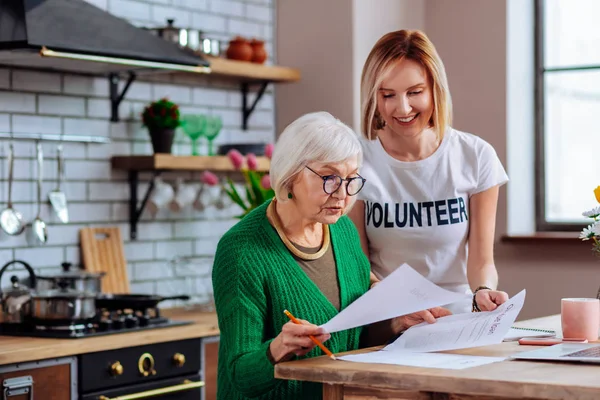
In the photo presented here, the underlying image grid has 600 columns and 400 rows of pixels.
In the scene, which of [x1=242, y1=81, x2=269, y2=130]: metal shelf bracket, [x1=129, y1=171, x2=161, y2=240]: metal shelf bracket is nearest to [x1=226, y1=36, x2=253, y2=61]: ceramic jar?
[x1=242, y1=81, x2=269, y2=130]: metal shelf bracket

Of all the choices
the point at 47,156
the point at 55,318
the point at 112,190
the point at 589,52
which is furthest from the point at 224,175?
the point at 589,52

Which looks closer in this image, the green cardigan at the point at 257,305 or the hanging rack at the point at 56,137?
the green cardigan at the point at 257,305

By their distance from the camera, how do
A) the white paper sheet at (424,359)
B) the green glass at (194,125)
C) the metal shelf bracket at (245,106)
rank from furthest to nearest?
the metal shelf bracket at (245,106) < the green glass at (194,125) < the white paper sheet at (424,359)

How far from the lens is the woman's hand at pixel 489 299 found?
2.46 m

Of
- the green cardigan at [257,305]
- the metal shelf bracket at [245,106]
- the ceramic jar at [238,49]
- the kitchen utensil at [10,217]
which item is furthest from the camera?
the metal shelf bracket at [245,106]

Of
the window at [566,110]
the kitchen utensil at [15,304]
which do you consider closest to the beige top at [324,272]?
the kitchen utensil at [15,304]

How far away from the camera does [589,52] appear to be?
17.2 ft

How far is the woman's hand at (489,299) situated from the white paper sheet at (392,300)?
0.80ft

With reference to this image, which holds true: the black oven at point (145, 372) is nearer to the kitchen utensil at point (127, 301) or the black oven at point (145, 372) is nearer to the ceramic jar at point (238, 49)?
the kitchen utensil at point (127, 301)

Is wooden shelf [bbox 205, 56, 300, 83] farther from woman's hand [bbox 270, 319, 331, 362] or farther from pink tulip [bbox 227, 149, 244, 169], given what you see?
woman's hand [bbox 270, 319, 331, 362]

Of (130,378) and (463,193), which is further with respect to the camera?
(130,378)

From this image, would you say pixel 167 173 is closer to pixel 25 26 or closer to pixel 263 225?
pixel 25 26

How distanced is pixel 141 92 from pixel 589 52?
7.63 ft

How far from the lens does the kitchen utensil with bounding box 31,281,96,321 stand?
141 inches
